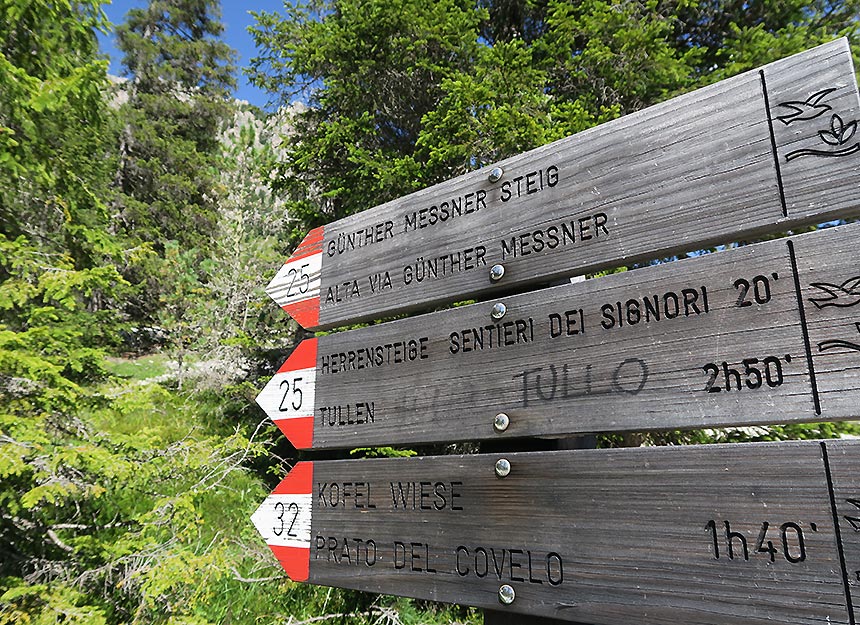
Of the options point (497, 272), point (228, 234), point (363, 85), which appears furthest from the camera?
point (228, 234)

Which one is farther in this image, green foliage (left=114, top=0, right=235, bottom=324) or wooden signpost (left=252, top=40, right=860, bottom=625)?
green foliage (left=114, top=0, right=235, bottom=324)

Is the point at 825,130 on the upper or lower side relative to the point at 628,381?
upper

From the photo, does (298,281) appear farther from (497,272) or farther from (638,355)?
(638,355)

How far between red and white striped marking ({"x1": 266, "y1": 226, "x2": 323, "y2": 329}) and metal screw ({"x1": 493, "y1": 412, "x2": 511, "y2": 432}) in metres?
1.05

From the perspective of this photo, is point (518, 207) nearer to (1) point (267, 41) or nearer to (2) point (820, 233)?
(2) point (820, 233)

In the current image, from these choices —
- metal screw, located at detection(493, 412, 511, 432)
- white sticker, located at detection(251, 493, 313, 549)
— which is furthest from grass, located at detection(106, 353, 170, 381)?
metal screw, located at detection(493, 412, 511, 432)

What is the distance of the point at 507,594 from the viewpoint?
4.63 ft

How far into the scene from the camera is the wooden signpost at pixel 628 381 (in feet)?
3.67

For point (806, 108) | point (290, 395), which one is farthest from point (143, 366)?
point (806, 108)

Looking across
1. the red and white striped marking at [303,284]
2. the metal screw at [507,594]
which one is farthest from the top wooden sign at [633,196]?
the metal screw at [507,594]

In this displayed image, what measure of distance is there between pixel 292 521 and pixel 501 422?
40.3 inches

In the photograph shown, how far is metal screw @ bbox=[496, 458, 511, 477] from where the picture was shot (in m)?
1.51

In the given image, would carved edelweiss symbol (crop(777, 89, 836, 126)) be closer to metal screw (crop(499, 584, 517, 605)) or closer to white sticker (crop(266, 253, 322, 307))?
metal screw (crop(499, 584, 517, 605))

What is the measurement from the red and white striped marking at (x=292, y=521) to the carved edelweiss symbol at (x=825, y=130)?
189 cm
